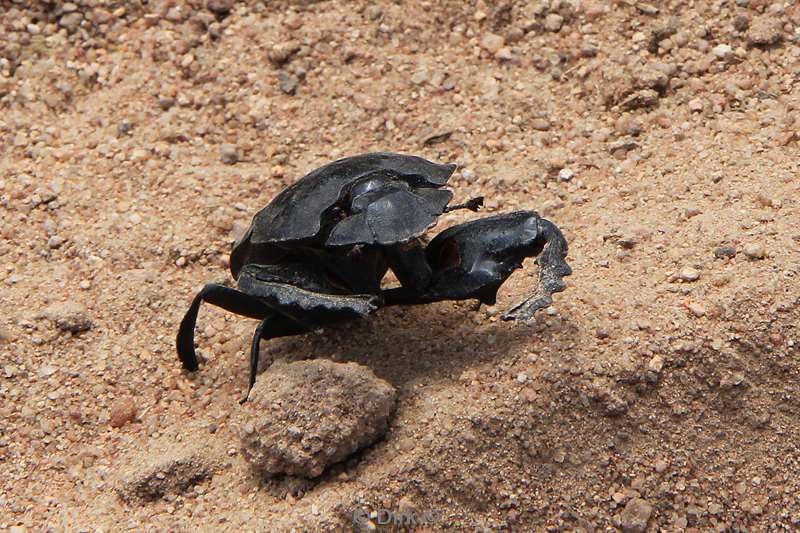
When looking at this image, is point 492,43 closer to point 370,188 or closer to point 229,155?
point 229,155

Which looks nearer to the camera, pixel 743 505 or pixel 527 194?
pixel 743 505

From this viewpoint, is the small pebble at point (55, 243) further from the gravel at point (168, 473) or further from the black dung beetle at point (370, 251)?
the gravel at point (168, 473)

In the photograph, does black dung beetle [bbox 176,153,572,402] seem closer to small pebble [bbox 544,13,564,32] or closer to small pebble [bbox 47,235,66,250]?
small pebble [bbox 47,235,66,250]

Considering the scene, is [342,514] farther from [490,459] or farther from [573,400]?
[573,400]

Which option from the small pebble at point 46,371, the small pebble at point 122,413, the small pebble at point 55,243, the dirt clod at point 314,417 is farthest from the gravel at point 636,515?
the small pebble at point 55,243

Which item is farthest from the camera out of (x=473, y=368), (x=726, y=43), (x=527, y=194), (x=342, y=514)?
(x=726, y=43)

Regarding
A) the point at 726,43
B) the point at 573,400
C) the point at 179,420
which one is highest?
the point at 726,43

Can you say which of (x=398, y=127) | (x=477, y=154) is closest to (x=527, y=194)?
(x=477, y=154)
